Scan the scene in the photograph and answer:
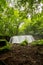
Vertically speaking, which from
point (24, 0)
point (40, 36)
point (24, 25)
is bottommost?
point (40, 36)

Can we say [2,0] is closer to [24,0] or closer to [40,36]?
[24,0]

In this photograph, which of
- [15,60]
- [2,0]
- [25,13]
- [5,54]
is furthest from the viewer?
[25,13]

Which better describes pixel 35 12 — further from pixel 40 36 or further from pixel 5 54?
pixel 40 36

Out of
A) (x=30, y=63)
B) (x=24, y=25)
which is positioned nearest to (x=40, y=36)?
(x=24, y=25)

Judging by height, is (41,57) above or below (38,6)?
below

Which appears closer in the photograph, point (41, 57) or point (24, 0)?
point (41, 57)

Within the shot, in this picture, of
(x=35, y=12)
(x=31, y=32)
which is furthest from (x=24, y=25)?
(x=35, y=12)

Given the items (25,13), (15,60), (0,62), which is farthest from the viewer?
(25,13)

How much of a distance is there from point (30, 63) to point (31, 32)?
23.3 meters

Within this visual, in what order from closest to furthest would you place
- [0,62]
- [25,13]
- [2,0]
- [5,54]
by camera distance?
[2,0] < [0,62] < [5,54] < [25,13]

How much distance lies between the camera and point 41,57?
618 centimetres

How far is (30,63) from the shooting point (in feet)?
18.3

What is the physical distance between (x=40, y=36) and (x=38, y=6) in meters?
20.8

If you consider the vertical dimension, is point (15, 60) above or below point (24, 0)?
below
